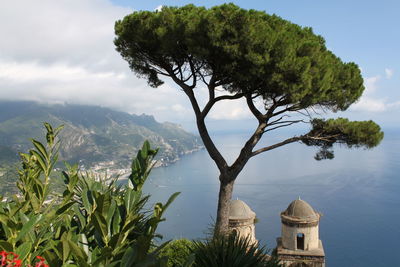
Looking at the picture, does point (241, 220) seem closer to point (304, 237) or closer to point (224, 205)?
point (304, 237)

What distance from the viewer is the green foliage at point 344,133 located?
956 cm

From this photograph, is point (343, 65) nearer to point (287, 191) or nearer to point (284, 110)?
point (284, 110)

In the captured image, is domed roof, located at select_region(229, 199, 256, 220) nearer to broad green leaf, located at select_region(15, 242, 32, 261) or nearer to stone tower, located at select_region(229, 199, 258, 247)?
stone tower, located at select_region(229, 199, 258, 247)

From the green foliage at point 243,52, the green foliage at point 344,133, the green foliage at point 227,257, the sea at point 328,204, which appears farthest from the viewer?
the sea at point 328,204

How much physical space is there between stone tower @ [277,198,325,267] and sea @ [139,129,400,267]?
16.0 metres

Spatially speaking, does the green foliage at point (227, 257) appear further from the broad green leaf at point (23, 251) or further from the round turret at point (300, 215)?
the round turret at point (300, 215)

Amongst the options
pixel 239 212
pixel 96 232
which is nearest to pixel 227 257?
pixel 96 232

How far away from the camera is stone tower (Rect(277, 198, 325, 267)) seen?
11.5 meters

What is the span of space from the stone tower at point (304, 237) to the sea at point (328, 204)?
15951mm

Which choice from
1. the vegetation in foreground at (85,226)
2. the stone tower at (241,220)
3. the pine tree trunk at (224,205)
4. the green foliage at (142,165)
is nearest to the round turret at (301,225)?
the stone tower at (241,220)

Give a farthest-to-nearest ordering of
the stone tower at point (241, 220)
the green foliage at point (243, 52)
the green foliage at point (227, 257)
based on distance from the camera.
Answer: the stone tower at point (241, 220) → the green foliage at point (243, 52) → the green foliage at point (227, 257)

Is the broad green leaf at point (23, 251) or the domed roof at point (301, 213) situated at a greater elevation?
the broad green leaf at point (23, 251)

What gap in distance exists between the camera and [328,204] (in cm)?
6184

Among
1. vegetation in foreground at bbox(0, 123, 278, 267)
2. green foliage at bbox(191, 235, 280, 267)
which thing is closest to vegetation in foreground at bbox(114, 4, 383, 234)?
green foliage at bbox(191, 235, 280, 267)
